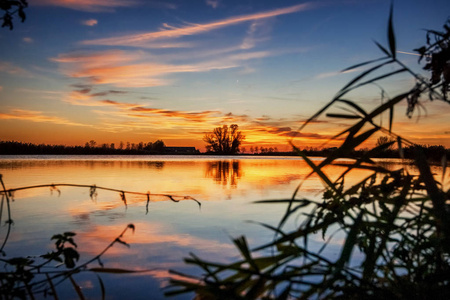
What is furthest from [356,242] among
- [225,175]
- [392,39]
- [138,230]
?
[225,175]

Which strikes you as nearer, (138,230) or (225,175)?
(138,230)

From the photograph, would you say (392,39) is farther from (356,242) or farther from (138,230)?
(138,230)

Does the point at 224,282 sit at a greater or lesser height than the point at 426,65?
lesser

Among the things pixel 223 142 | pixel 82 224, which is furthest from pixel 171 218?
pixel 223 142

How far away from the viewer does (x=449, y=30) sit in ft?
4.39

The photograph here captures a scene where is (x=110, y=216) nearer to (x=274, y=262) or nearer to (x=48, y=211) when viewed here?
(x=48, y=211)

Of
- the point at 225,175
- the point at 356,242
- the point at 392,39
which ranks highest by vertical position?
the point at 392,39

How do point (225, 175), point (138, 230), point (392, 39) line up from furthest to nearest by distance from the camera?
point (225, 175)
point (138, 230)
point (392, 39)

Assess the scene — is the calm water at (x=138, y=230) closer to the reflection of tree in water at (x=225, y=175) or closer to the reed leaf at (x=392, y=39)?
the reed leaf at (x=392, y=39)

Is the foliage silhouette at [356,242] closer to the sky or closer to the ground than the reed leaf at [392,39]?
closer to the ground

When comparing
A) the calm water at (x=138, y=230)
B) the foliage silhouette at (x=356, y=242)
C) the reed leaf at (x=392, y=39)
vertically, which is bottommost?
the calm water at (x=138, y=230)

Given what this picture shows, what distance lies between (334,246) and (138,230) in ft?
9.18

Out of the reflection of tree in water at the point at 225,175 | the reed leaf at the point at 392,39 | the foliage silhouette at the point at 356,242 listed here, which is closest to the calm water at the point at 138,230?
the foliage silhouette at the point at 356,242

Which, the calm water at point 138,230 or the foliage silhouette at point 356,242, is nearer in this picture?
the foliage silhouette at point 356,242
